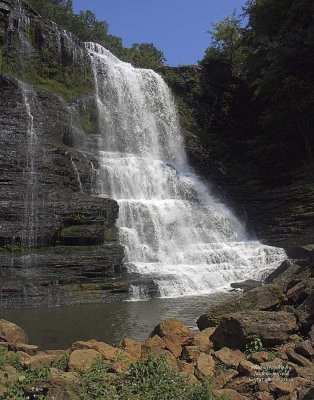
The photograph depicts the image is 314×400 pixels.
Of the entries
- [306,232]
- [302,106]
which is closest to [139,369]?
[306,232]

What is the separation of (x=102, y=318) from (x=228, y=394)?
23.0ft

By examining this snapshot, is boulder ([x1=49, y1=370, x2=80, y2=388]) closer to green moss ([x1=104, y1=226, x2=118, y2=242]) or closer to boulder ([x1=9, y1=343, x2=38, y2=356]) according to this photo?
boulder ([x1=9, y1=343, x2=38, y2=356])

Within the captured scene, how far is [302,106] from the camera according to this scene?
27.4 m

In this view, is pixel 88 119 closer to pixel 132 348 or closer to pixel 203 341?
pixel 203 341

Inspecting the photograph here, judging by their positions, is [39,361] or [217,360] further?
[217,360]

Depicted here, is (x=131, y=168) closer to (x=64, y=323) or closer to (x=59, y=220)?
(x=59, y=220)

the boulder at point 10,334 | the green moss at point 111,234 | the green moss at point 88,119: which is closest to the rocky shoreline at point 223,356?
the boulder at point 10,334

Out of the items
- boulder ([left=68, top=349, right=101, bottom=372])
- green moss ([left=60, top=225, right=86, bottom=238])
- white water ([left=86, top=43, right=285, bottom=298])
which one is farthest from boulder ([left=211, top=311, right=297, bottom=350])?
green moss ([left=60, top=225, right=86, bottom=238])

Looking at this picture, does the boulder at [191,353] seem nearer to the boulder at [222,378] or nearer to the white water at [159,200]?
the boulder at [222,378]

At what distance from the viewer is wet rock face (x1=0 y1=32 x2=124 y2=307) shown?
48.5 feet

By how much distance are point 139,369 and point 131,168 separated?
18529 mm

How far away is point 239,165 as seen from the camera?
31.1 m

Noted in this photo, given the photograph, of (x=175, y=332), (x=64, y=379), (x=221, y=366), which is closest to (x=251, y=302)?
(x=175, y=332)

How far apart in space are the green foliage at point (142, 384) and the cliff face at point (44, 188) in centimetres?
901
